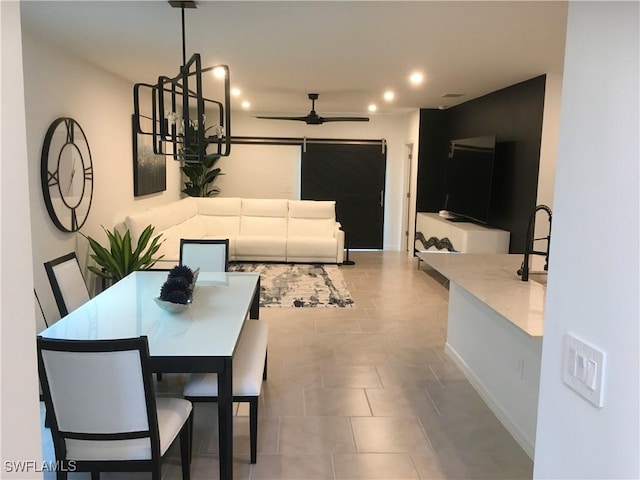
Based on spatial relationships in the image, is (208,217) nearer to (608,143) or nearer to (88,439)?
(88,439)

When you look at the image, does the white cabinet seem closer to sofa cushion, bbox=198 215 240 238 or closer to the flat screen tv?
the flat screen tv

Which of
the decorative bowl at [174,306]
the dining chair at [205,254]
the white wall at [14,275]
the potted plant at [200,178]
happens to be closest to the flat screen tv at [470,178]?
the dining chair at [205,254]

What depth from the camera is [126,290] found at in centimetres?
320

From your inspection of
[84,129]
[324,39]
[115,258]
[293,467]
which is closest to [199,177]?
[84,129]

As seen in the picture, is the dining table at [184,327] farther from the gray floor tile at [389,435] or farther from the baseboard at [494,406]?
the baseboard at [494,406]

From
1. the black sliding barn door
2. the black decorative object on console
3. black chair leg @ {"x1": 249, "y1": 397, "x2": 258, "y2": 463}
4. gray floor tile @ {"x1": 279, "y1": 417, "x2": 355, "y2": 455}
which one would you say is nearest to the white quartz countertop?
gray floor tile @ {"x1": 279, "y1": 417, "x2": 355, "y2": 455}

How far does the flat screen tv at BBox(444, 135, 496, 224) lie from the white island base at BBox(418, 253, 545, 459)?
2.20 m

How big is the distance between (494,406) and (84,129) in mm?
4225

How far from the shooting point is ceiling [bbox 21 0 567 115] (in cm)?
305

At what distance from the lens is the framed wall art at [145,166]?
6.16 meters

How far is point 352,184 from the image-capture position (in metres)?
9.35

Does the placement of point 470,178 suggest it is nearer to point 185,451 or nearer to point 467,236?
point 467,236

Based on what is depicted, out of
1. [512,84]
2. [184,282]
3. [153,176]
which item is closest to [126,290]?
[184,282]

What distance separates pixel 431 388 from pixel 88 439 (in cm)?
227
